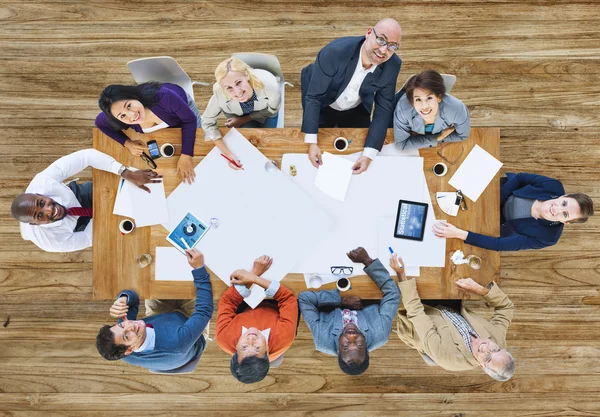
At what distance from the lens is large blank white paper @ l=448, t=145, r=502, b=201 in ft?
6.92

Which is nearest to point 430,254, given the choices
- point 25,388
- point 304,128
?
point 304,128

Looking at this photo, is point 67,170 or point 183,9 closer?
point 67,170

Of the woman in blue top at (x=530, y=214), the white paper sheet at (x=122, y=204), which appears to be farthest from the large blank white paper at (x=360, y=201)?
the white paper sheet at (x=122, y=204)

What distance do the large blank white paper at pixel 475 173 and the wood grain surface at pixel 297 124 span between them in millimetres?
941

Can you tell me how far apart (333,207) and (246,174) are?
1.62ft

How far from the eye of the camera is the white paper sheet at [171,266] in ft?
7.02

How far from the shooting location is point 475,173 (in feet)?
6.95

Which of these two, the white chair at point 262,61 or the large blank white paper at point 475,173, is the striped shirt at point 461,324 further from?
the white chair at point 262,61

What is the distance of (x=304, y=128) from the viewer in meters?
2.12

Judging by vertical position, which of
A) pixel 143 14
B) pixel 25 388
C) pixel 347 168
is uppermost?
pixel 143 14

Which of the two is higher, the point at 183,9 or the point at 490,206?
the point at 183,9

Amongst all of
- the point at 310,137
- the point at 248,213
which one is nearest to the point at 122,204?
the point at 248,213

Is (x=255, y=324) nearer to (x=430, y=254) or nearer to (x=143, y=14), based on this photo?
(x=430, y=254)

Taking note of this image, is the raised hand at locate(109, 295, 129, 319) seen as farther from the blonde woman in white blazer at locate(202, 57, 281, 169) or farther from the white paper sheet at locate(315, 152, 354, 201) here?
the white paper sheet at locate(315, 152, 354, 201)
